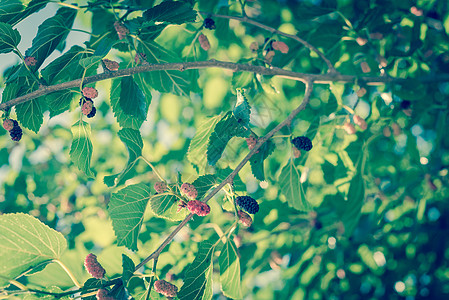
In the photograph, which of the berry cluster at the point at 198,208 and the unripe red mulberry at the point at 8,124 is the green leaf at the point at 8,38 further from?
the berry cluster at the point at 198,208

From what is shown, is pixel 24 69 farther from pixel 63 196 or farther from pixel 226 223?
pixel 63 196

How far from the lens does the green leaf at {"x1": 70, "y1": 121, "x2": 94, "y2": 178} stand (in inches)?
43.8

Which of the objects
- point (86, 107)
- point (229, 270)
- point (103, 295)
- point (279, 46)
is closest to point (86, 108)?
point (86, 107)

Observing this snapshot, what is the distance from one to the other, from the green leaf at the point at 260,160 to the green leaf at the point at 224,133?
146 millimetres

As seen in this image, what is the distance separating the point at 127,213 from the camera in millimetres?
1064

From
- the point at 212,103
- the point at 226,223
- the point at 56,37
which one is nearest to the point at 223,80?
the point at 212,103

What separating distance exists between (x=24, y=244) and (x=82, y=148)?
0.33 metres

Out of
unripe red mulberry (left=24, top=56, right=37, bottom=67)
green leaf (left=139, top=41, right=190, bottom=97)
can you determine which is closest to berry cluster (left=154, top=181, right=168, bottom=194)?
green leaf (left=139, top=41, right=190, bottom=97)

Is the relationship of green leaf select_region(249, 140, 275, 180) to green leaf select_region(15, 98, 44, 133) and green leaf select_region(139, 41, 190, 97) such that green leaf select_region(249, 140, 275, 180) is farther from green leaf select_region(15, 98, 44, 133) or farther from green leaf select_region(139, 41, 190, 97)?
green leaf select_region(15, 98, 44, 133)

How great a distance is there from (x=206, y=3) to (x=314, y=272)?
1517 mm

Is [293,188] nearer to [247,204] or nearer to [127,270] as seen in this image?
[247,204]

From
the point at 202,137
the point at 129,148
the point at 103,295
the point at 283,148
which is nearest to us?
the point at 103,295

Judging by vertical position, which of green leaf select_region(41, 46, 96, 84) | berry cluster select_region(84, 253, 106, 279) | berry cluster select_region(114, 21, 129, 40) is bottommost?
berry cluster select_region(84, 253, 106, 279)

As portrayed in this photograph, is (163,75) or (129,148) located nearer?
(129,148)
